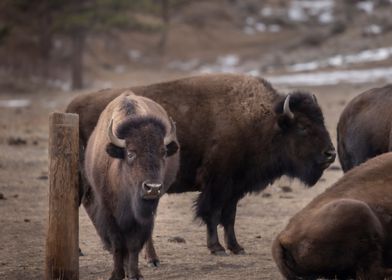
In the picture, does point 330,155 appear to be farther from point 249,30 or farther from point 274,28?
point 249,30

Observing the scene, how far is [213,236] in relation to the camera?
11875 millimetres

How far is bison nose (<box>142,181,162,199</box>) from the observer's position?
9.00m

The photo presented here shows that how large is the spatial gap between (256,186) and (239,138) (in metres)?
0.65

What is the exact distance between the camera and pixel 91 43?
70562mm

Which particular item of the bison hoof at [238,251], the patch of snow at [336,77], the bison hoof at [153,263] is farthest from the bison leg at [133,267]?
the patch of snow at [336,77]

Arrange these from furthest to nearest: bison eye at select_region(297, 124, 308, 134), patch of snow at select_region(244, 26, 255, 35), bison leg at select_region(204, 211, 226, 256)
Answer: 1. patch of snow at select_region(244, 26, 255, 35)
2. bison eye at select_region(297, 124, 308, 134)
3. bison leg at select_region(204, 211, 226, 256)

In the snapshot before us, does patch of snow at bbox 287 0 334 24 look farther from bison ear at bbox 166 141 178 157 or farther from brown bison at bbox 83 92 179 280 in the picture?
bison ear at bbox 166 141 178 157

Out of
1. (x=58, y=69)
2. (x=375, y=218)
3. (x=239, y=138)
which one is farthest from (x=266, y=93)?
(x=58, y=69)

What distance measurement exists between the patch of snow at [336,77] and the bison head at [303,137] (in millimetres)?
20499

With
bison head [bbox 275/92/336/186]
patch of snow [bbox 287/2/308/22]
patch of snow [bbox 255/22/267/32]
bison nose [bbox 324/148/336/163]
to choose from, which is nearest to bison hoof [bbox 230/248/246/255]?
bison head [bbox 275/92/336/186]

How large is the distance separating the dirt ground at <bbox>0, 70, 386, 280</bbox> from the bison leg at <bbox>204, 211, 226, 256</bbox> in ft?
0.38

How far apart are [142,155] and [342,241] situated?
205 cm

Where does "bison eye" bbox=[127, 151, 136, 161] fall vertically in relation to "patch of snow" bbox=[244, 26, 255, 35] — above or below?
above

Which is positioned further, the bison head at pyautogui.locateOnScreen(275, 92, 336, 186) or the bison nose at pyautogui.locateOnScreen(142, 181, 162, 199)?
the bison head at pyautogui.locateOnScreen(275, 92, 336, 186)
